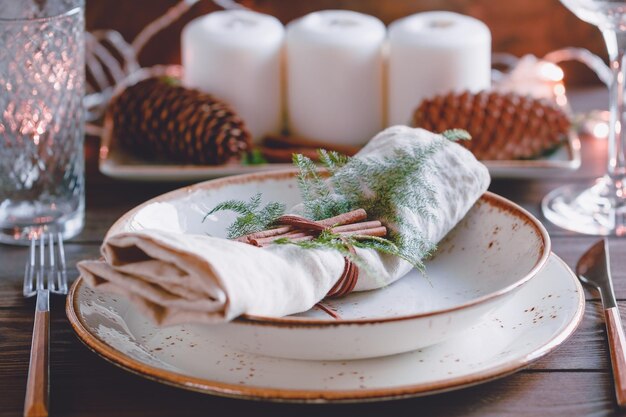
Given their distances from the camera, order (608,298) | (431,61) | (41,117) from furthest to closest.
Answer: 1. (431,61)
2. (41,117)
3. (608,298)

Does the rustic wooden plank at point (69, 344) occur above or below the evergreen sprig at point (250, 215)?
below

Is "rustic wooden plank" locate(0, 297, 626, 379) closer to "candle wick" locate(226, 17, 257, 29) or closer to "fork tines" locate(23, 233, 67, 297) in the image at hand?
"fork tines" locate(23, 233, 67, 297)

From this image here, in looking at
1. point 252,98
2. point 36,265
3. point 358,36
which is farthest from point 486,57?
point 36,265

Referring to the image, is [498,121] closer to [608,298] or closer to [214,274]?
[608,298]

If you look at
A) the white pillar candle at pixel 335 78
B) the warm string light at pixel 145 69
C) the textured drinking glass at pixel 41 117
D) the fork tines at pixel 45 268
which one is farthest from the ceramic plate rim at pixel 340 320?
the warm string light at pixel 145 69

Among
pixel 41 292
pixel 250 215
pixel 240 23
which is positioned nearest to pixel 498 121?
pixel 240 23

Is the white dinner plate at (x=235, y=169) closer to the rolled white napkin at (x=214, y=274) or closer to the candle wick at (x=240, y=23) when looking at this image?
the candle wick at (x=240, y=23)
